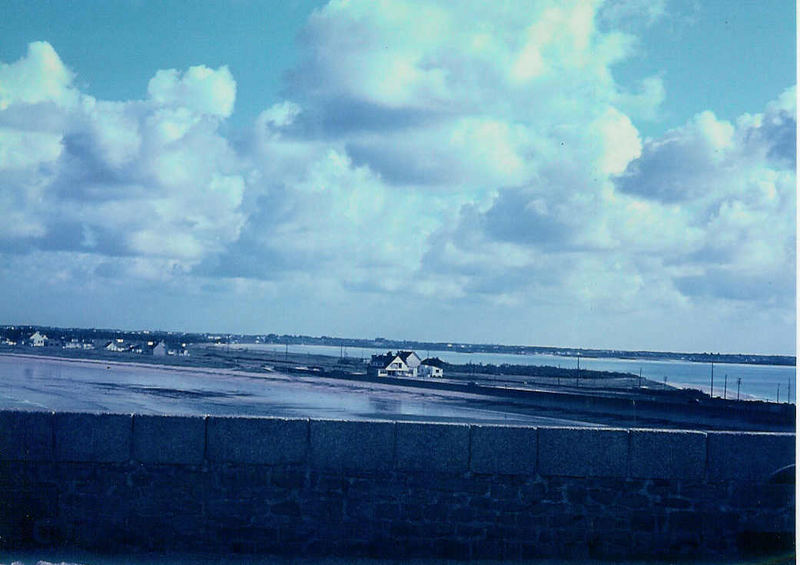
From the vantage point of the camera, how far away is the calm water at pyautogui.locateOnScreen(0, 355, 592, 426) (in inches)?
1478

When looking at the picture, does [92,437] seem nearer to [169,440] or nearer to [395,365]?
[169,440]

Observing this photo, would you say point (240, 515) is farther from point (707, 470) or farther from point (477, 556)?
point (707, 470)

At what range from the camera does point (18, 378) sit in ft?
184

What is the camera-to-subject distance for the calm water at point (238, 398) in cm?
3753

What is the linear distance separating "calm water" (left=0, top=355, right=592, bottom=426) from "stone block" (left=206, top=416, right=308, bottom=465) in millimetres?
22681

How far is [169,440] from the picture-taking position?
280 inches

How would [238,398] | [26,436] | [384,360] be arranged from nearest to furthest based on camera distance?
[26,436] → [238,398] → [384,360]

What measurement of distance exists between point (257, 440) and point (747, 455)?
14.0 feet

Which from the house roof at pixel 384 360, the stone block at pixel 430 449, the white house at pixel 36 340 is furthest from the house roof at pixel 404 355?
the stone block at pixel 430 449

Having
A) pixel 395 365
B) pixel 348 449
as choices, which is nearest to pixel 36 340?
pixel 395 365

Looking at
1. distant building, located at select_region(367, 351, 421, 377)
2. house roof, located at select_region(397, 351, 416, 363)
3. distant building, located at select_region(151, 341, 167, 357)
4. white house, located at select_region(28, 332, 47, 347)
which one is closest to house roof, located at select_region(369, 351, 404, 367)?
distant building, located at select_region(367, 351, 421, 377)

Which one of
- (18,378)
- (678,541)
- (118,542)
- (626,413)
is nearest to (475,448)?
(678,541)

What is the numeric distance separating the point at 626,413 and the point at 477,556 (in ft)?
123

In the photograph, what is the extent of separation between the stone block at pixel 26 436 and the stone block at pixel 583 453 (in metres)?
4.30
